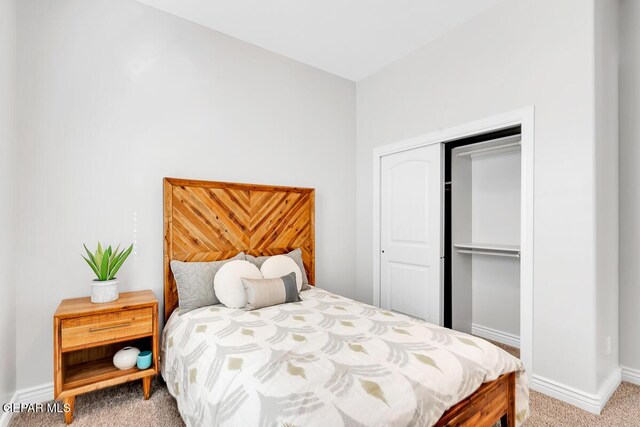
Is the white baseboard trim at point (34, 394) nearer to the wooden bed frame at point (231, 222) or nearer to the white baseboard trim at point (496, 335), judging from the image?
the wooden bed frame at point (231, 222)

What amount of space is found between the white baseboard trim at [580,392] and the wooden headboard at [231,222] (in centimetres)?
208

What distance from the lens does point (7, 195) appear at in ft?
6.32

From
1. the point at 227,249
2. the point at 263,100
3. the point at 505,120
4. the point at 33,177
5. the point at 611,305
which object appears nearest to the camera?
the point at 33,177

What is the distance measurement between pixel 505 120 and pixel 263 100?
2183mm

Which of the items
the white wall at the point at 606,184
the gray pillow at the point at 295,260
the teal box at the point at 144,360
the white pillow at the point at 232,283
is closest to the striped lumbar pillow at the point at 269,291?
the white pillow at the point at 232,283

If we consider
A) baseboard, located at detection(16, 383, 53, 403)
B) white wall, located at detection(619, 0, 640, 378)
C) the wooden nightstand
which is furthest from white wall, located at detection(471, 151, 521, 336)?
baseboard, located at detection(16, 383, 53, 403)

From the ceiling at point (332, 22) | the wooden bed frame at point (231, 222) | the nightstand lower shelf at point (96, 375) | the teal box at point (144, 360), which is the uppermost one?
the ceiling at point (332, 22)

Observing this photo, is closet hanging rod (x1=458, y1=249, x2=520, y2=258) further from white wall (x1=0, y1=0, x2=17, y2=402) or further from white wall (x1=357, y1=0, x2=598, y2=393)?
white wall (x1=0, y1=0, x2=17, y2=402)

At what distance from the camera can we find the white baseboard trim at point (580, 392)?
2.05 metres

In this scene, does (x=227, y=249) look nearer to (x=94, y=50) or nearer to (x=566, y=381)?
(x=94, y=50)

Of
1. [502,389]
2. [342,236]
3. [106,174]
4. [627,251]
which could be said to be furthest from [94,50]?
[627,251]

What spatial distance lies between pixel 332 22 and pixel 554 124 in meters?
1.95

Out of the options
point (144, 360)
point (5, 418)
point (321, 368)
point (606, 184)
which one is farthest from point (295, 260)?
Answer: point (606, 184)

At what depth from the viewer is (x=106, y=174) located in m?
2.36
